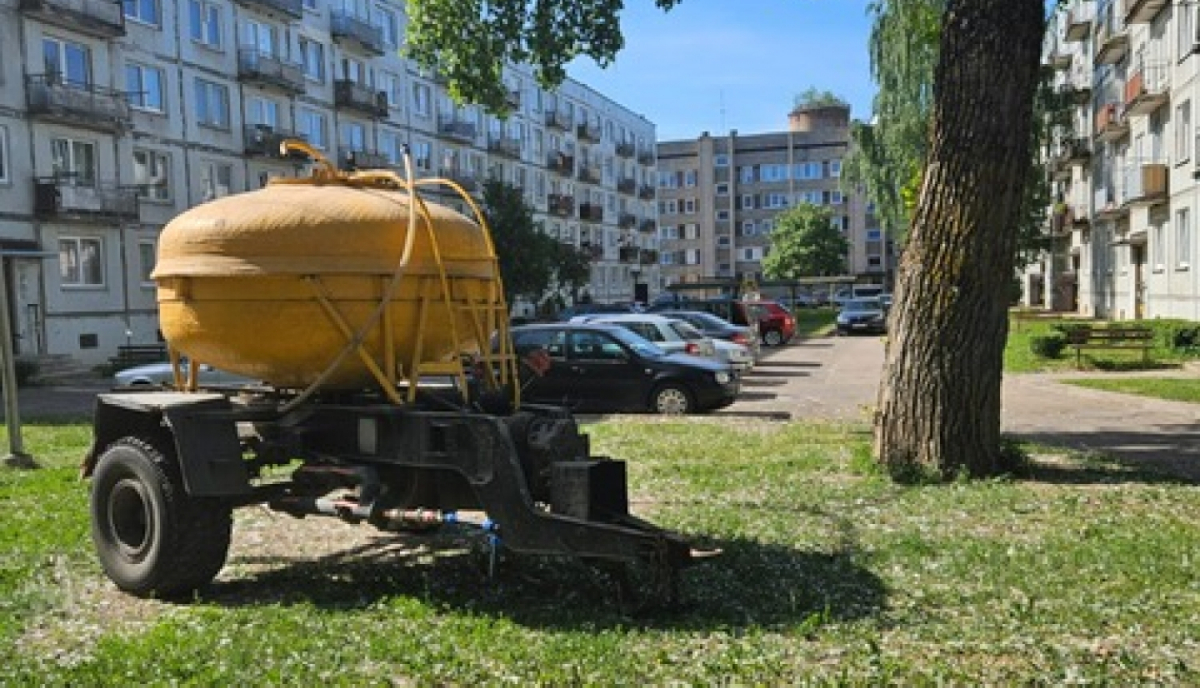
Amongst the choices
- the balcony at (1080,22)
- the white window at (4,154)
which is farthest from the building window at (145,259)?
the balcony at (1080,22)

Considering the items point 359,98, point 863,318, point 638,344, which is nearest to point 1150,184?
point 863,318

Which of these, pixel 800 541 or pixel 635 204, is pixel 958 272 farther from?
pixel 635 204

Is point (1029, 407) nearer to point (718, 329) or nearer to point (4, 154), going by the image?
point (718, 329)

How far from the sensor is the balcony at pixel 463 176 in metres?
57.8

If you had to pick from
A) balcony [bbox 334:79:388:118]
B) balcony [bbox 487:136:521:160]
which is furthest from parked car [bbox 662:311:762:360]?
balcony [bbox 487:136:521:160]

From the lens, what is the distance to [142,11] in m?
35.3

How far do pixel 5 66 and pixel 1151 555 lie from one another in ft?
106

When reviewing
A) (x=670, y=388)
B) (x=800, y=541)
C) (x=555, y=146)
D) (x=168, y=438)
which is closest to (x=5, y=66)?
(x=670, y=388)

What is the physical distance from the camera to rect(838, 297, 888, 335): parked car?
147ft

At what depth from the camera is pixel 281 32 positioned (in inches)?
1709

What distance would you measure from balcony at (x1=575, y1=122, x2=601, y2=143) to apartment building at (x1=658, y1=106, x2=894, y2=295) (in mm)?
30397

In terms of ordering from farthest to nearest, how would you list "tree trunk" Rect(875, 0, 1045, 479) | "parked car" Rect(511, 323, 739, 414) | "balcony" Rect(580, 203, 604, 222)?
"balcony" Rect(580, 203, 604, 222), "parked car" Rect(511, 323, 739, 414), "tree trunk" Rect(875, 0, 1045, 479)

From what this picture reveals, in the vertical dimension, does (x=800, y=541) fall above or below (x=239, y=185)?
below

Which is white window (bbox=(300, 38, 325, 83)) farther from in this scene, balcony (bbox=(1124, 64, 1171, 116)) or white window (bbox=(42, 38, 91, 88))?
balcony (bbox=(1124, 64, 1171, 116))
